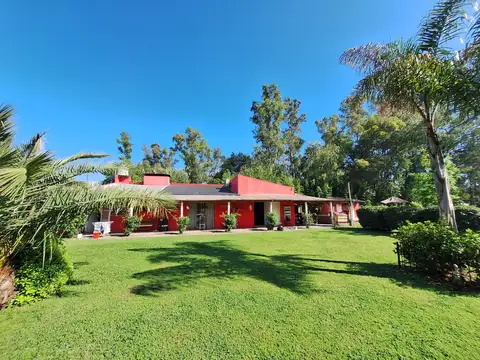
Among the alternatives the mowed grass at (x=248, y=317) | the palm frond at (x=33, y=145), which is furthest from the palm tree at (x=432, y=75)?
the palm frond at (x=33, y=145)

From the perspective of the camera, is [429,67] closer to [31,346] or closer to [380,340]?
[380,340]

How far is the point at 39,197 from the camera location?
3842mm

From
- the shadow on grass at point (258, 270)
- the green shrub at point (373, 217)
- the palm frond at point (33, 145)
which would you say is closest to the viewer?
the palm frond at point (33, 145)

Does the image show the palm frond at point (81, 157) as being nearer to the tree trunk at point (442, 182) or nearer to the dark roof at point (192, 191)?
the tree trunk at point (442, 182)

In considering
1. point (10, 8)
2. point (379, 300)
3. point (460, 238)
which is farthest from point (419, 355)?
point (10, 8)

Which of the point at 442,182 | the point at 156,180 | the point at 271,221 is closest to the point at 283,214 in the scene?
the point at 271,221

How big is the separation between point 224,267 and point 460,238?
19.6 feet

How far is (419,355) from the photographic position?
8.69 feet

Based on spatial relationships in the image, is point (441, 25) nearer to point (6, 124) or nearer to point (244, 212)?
point (6, 124)

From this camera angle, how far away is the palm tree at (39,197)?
329cm

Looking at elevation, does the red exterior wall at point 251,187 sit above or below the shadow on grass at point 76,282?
above

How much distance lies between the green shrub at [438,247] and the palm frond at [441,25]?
469 centimetres

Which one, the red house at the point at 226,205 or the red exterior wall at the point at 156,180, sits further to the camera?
the red exterior wall at the point at 156,180

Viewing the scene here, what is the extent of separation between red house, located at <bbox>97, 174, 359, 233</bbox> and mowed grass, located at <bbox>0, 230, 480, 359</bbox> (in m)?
10.4
